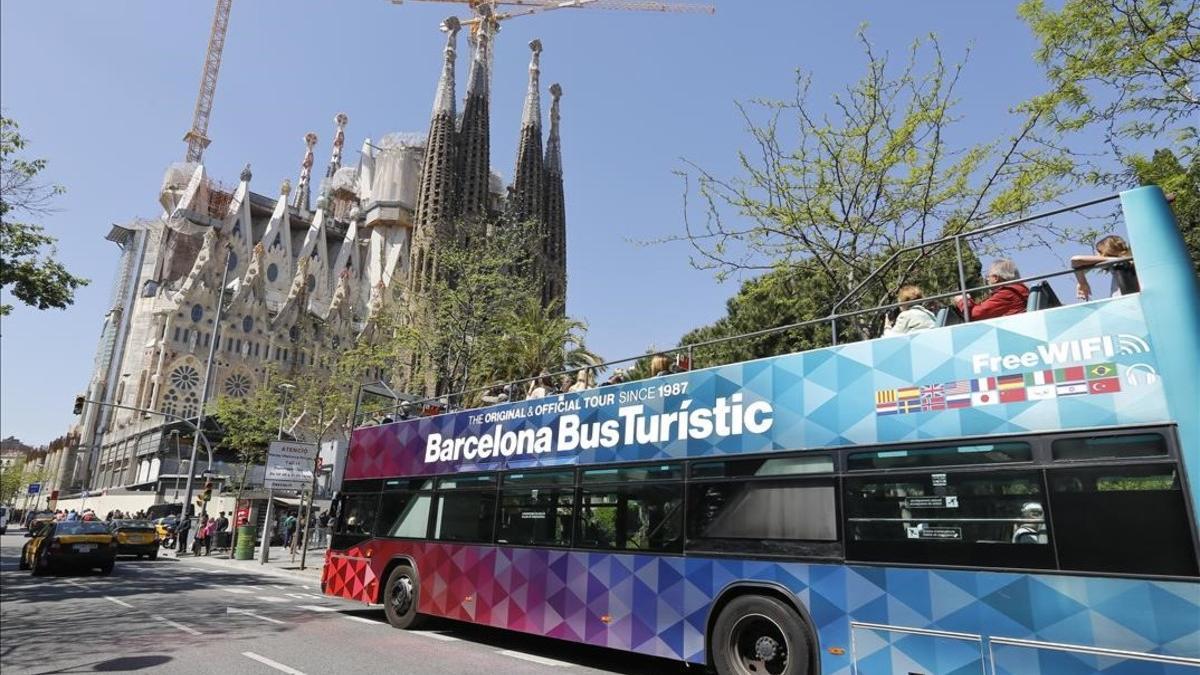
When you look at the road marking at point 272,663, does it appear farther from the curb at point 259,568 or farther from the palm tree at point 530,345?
the palm tree at point 530,345

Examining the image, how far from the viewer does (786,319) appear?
2830 centimetres

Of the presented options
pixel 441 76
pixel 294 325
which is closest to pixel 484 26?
pixel 441 76

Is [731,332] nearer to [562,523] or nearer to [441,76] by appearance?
[562,523]

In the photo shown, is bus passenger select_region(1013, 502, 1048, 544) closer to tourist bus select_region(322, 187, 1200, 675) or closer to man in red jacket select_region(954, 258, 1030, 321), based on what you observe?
tourist bus select_region(322, 187, 1200, 675)

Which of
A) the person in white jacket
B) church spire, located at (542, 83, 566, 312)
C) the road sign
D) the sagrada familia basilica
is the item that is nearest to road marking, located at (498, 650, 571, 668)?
the person in white jacket

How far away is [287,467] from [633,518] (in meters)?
19.7

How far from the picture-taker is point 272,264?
89125 millimetres

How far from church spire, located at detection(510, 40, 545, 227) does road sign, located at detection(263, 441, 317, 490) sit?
61479 mm

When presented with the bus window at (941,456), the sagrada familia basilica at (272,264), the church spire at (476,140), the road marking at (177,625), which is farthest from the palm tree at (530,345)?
the church spire at (476,140)

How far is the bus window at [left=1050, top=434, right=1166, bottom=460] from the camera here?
4.71 m

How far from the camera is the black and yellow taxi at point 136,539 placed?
2380cm

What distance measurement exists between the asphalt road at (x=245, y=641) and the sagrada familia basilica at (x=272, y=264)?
53630 mm

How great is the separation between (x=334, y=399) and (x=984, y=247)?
27.3 m

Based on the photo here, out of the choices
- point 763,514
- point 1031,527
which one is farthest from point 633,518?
point 1031,527
